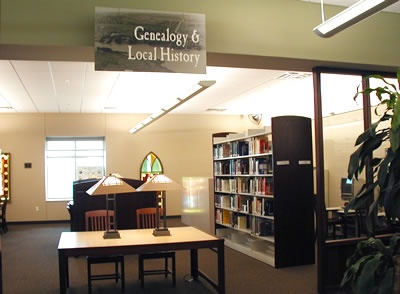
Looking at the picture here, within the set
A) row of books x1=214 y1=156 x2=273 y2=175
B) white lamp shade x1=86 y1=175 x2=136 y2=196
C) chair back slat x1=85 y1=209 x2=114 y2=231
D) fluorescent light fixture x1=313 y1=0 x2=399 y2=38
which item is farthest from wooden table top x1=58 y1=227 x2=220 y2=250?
fluorescent light fixture x1=313 y1=0 x2=399 y2=38

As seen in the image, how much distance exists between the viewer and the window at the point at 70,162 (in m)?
13.0

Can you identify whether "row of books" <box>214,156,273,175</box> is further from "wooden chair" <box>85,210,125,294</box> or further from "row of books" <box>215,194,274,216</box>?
"wooden chair" <box>85,210,125,294</box>

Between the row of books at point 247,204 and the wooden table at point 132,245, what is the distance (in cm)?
195

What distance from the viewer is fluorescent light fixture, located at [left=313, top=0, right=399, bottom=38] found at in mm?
3365

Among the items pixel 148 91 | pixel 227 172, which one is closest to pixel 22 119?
pixel 148 91

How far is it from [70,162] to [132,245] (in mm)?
9114

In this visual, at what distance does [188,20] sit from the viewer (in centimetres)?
427

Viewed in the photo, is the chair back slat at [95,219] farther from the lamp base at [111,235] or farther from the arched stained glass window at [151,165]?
the arched stained glass window at [151,165]

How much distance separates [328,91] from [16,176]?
9.92 meters

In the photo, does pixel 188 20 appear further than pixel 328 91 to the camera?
No

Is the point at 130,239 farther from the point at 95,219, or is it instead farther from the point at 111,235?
the point at 95,219

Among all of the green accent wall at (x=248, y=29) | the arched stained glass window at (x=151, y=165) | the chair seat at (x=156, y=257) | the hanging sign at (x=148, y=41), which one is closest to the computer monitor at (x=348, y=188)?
the green accent wall at (x=248, y=29)

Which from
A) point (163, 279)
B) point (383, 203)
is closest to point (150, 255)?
point (163, 279)

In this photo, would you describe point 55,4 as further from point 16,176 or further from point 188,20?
point 16,176
